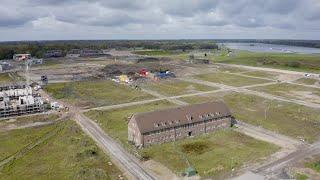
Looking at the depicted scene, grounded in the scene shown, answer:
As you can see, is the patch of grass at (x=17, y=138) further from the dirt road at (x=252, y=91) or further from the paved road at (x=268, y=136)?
the dirt road at (x=252, y=91)

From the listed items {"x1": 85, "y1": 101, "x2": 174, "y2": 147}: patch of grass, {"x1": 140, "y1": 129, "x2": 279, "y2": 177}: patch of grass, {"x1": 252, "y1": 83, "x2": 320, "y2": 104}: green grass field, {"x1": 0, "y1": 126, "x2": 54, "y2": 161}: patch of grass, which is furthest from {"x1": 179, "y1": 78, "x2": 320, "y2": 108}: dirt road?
{"x1": 0, "y1": 126, "x2": 54, "y2": 161}: patch of grass

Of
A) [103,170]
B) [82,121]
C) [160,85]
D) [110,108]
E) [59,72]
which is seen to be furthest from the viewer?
[59,72]

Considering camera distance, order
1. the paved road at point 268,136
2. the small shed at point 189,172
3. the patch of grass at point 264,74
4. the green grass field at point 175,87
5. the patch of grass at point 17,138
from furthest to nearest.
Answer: the patch of grass at point 264,74 → the green grass field at point 175,87 → the paved road at point 268,136 → the patch of grass at point 17,138 → the small shed at point 189,172

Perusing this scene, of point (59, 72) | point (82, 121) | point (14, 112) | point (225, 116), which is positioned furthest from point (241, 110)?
point (59, 72)

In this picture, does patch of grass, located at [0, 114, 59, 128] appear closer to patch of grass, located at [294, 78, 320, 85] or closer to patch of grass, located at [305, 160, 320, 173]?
patch of grass, located at [305, 160, 320, 173]

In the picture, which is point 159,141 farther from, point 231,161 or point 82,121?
point 82,121

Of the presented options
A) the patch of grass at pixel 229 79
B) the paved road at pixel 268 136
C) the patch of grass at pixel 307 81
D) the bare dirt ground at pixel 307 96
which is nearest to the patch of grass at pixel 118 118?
the paved road at pixel 268 136

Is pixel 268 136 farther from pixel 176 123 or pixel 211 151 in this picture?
pixel 176 123
